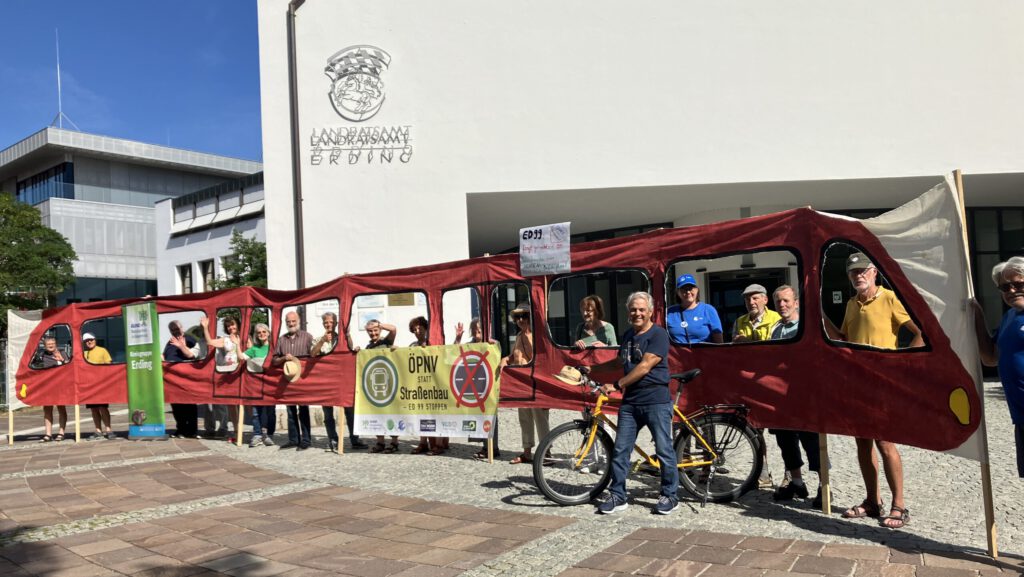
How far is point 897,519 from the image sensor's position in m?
5.05

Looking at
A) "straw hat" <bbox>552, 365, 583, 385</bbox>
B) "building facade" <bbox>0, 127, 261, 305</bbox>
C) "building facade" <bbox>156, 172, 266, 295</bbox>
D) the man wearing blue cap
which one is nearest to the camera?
the man wearing blue cap

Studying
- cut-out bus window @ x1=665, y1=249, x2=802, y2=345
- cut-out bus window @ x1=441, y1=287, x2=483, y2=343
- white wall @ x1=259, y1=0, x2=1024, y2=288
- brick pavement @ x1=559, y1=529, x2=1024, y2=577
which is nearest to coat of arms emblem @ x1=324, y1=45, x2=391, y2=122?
white wall @ x1=259, y1=0, x2=1024, y2=288

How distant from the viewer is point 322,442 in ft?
33.8

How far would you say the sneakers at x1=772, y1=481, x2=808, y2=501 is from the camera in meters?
5.93

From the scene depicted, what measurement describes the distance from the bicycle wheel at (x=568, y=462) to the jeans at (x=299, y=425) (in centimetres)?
475

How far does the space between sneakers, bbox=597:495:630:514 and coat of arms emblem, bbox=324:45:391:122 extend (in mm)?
9903

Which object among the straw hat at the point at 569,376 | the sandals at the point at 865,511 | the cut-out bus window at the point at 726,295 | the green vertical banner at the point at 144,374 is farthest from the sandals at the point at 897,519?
the green vertical banner at the point at 144,374

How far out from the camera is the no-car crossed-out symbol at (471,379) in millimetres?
8141

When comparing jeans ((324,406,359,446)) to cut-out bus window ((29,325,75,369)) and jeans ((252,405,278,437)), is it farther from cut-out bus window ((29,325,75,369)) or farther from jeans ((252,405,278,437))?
cut-out bus window ((29,325,75,369))

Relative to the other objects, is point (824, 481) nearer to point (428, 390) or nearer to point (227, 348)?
point (428, 390)

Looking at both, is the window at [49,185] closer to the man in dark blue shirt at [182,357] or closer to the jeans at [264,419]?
the man in dark blue shirt at [182,357]

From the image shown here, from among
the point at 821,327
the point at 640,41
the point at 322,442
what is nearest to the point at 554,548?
the point at 821,327

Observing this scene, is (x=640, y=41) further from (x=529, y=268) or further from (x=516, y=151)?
(x=529, y=268)

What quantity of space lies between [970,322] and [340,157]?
37.0 ft
